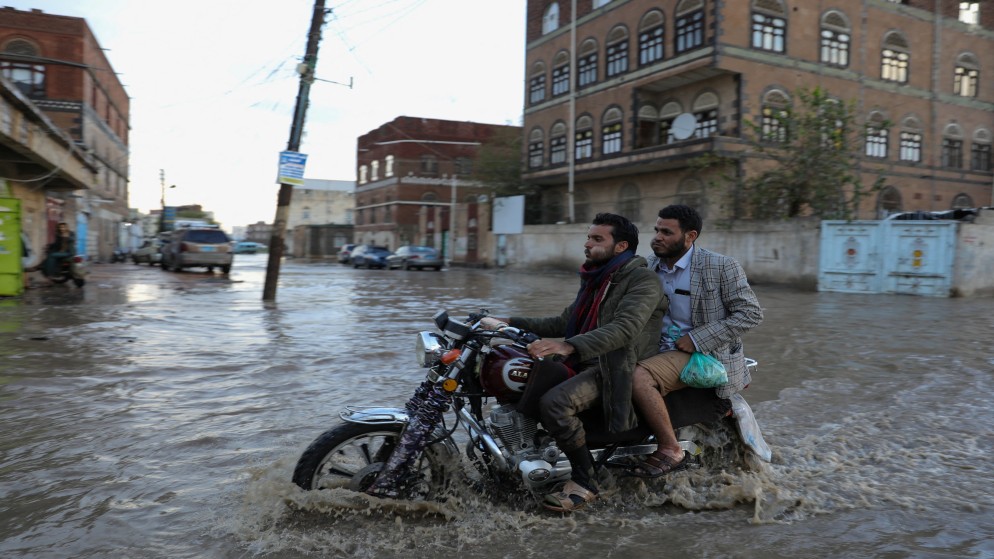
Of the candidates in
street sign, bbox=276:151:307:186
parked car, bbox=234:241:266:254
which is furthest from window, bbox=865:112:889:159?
parked car, bbox=234:241:266:254

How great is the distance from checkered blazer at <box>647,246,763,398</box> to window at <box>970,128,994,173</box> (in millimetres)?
40769

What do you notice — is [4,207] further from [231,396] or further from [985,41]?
[985,41]

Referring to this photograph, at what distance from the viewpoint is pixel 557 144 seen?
3938cm

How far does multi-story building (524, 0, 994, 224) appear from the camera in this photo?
29719 millimetres

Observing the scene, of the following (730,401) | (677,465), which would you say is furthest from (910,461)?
(677,465)

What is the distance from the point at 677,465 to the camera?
3838 mm

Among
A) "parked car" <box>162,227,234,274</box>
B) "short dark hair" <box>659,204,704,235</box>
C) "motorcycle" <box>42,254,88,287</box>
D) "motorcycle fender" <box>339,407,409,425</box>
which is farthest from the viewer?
"parked car" <box>162,227,234,274</box>

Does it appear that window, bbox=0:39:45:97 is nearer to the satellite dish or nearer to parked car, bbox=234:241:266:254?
the satellite dish

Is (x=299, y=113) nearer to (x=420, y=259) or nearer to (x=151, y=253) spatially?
(x=420, y=259)

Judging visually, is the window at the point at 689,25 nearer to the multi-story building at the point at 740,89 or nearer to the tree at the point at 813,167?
the multi-story building at the point at 740,89

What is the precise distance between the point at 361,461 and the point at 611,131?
1317 inches

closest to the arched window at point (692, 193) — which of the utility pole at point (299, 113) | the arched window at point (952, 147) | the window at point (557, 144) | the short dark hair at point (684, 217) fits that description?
the window at point (557, 144)

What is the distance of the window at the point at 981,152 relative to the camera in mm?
36500

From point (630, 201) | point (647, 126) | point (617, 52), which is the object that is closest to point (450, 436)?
point (630, 201)
